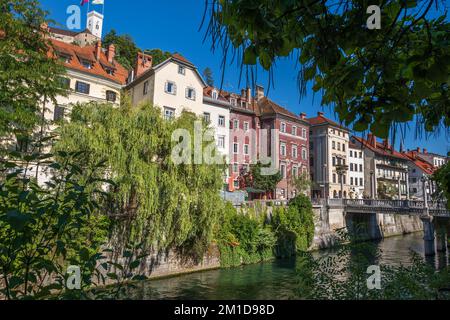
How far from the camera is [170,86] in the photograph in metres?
31.9

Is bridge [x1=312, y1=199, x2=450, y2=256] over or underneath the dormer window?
underneath

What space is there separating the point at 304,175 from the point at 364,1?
140ft

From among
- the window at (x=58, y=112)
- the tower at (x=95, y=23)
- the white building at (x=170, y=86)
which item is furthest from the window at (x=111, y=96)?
the tower at (x=95, y=23)

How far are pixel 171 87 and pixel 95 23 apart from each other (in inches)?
3701

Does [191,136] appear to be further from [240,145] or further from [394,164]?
[394,164]

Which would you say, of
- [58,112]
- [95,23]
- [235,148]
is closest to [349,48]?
[58,112]

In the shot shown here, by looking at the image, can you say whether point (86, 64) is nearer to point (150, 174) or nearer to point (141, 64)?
point (141, 64)

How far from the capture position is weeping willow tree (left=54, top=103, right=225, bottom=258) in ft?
51.3

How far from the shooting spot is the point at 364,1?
2012 mm

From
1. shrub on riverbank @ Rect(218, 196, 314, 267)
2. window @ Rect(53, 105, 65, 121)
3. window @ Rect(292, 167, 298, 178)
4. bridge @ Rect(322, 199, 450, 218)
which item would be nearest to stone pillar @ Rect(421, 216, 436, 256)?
bridge @ Rect(322, 199, 450, 218)

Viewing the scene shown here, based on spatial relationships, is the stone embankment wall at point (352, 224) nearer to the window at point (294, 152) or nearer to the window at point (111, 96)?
the window at point (294, 152)

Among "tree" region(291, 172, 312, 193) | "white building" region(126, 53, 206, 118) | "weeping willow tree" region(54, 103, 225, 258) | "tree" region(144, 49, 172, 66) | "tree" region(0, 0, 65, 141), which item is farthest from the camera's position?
"tree" region(144, 49, 172, 66)

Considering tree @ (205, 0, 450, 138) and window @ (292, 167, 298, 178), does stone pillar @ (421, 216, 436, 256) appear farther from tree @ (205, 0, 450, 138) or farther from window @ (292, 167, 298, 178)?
tree @ (205, 0, 450, 138)

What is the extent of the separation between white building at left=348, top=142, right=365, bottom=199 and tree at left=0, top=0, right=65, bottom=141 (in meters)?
49.6
